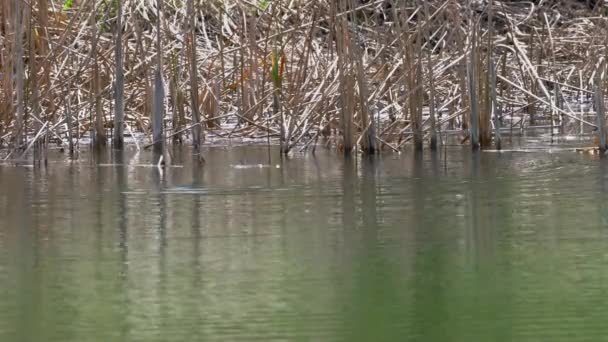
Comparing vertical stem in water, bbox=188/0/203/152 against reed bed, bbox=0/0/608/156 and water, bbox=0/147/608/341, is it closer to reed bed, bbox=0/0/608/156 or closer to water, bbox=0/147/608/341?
reed bed, bbox=0/0/608/156

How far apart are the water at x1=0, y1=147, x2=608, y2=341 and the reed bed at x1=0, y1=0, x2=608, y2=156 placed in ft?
2.67

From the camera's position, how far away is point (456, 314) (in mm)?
4023

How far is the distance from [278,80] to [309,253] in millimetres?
5488

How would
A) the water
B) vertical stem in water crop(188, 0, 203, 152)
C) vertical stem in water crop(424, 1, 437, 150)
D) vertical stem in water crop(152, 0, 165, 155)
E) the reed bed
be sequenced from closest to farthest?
1. the water
2. vertical stem in water crop(424, 1, 437, 150)
3. the reed bed
4. vertical stem in water crop(188, 0, 203, 152)
5. vertical stem in water crop(152, 0, 165, 155)

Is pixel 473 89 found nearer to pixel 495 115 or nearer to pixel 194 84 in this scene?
pixel 495 115

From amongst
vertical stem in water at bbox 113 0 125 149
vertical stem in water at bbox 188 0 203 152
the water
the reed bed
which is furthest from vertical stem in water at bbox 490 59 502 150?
vertical stem in water at bbox 113 0 125 149

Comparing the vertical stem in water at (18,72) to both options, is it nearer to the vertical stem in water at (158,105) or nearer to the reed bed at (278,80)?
the reed bed at (278,80)

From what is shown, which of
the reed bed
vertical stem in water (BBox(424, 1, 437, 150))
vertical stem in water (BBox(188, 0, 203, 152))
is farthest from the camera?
vertical stem in water (BBox(188, 0, 203, 152))

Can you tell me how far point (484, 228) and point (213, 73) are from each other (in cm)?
589

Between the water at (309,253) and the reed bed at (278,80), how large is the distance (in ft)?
2.67

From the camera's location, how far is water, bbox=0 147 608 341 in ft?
12.9

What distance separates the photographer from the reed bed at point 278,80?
888 cm

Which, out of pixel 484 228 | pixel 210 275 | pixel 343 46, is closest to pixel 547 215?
pixel 484 228

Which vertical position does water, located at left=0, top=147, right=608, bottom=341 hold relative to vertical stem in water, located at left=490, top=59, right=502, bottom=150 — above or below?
below
